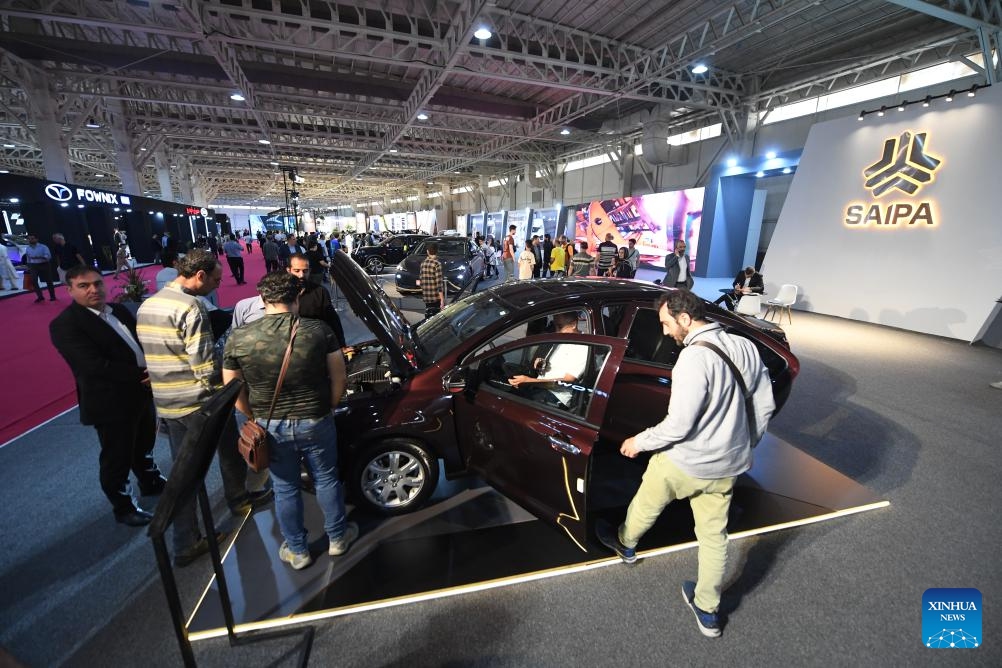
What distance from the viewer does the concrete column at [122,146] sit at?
14.0m

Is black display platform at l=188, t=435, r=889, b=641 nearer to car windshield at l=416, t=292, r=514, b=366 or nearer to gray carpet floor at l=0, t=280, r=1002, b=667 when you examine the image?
gray carpet floor at l=0, t=280, r=1002, b=667

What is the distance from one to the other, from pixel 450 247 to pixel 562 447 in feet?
35.2

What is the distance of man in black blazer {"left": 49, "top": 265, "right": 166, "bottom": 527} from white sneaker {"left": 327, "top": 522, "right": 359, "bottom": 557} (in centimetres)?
131

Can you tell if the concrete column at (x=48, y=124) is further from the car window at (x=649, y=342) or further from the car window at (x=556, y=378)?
the car window at (x=649, y=342)

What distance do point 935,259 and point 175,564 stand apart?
11.5 metres

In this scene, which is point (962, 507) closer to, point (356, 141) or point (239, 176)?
point (356, 141)

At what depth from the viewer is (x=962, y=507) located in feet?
9.61

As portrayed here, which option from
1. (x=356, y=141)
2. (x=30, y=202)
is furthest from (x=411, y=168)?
(x=30, y=202)

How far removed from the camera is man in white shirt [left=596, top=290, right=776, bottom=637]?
177 cm

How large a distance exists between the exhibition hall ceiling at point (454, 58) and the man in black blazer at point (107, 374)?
23.0 feet

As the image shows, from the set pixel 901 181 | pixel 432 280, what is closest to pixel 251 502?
pixel 432 280

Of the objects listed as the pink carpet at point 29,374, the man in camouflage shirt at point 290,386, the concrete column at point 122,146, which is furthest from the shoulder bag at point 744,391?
the concrete column at point 122,146

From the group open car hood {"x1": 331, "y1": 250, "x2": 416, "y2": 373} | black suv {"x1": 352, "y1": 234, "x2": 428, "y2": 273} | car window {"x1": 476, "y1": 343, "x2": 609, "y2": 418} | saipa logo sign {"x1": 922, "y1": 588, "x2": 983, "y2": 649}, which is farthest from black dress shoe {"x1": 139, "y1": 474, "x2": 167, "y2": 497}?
black suv {"x1": 352, "y1": 234, "x2": 428, "y2": 273}

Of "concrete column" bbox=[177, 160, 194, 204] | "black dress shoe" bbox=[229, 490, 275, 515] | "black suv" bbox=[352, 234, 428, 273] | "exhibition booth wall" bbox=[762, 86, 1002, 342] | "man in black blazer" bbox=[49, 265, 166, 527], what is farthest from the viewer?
"concrete column" bbox=[177, 160, 194, 204]
